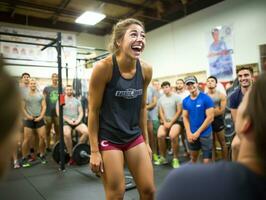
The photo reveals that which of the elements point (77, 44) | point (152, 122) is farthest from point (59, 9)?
point (152, 122)

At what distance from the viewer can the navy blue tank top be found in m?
1.67

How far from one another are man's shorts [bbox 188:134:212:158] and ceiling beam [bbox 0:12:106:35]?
6.23 meters

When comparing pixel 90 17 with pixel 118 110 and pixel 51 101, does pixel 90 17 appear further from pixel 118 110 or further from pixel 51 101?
pixel 118 110

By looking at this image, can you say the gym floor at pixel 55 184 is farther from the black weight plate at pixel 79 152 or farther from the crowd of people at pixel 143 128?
→ the crowd of people at pixel 143 128

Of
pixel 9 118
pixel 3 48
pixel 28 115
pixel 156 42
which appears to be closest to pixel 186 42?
pixel 156 42

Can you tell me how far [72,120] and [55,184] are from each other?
1610mm

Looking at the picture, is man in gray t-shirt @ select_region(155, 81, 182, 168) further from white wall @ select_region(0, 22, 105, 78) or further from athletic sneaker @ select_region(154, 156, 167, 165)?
white wall @ select_region(0, 22, 105, 78)

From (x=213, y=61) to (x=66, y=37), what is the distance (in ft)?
15.2

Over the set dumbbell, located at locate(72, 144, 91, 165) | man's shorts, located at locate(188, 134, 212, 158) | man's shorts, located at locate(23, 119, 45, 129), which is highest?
man's shorts, located at locate(23, 119, 45, 129)

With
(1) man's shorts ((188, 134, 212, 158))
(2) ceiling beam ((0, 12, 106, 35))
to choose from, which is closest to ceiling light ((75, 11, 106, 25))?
(2) ceiling beam ((0, 12, 106, 35))

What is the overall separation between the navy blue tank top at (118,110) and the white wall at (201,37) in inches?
189

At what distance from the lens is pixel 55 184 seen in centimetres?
365

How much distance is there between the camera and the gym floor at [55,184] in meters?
3.17

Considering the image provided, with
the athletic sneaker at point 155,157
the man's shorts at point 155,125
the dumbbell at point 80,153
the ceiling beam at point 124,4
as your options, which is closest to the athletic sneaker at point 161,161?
the athletic sneaker at point 155,157
